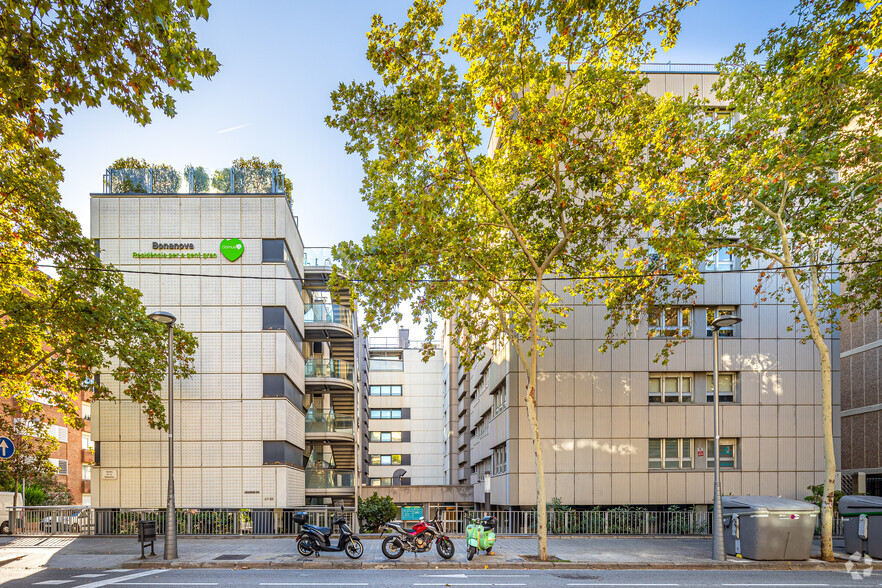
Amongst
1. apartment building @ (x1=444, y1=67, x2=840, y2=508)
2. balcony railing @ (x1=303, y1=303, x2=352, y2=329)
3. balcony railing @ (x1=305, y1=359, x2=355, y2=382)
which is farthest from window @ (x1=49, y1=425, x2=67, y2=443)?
apartment building @ (x1=444, y1=67, x2=840, y2=508)

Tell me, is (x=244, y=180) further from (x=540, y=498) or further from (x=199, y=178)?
(x=540, y=498)

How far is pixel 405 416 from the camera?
80.8 metres

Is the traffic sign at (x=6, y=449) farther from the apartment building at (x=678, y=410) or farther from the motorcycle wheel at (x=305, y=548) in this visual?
the apartment building at (x=678, y=410)

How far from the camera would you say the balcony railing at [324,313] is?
31.7 metres

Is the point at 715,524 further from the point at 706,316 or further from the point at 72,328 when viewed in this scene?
the point at 72,328

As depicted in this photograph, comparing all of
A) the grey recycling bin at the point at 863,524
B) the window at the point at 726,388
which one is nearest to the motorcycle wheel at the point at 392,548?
the grey recycling bin at the point at 863,524

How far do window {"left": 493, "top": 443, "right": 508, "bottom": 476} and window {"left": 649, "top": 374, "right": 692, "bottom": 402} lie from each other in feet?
23.4

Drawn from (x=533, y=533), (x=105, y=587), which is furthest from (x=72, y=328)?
(x=533, y=533)

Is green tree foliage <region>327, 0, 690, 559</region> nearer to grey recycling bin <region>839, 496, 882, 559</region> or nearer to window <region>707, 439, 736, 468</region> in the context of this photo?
grey recycling bin <region>839, 496, 882, 559</region>

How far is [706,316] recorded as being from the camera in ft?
82.1

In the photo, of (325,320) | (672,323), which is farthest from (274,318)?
(672,323)

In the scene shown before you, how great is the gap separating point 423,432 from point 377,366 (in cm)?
1030

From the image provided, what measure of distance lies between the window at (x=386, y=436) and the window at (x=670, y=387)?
5878 centimetres

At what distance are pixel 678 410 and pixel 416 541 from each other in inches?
523
